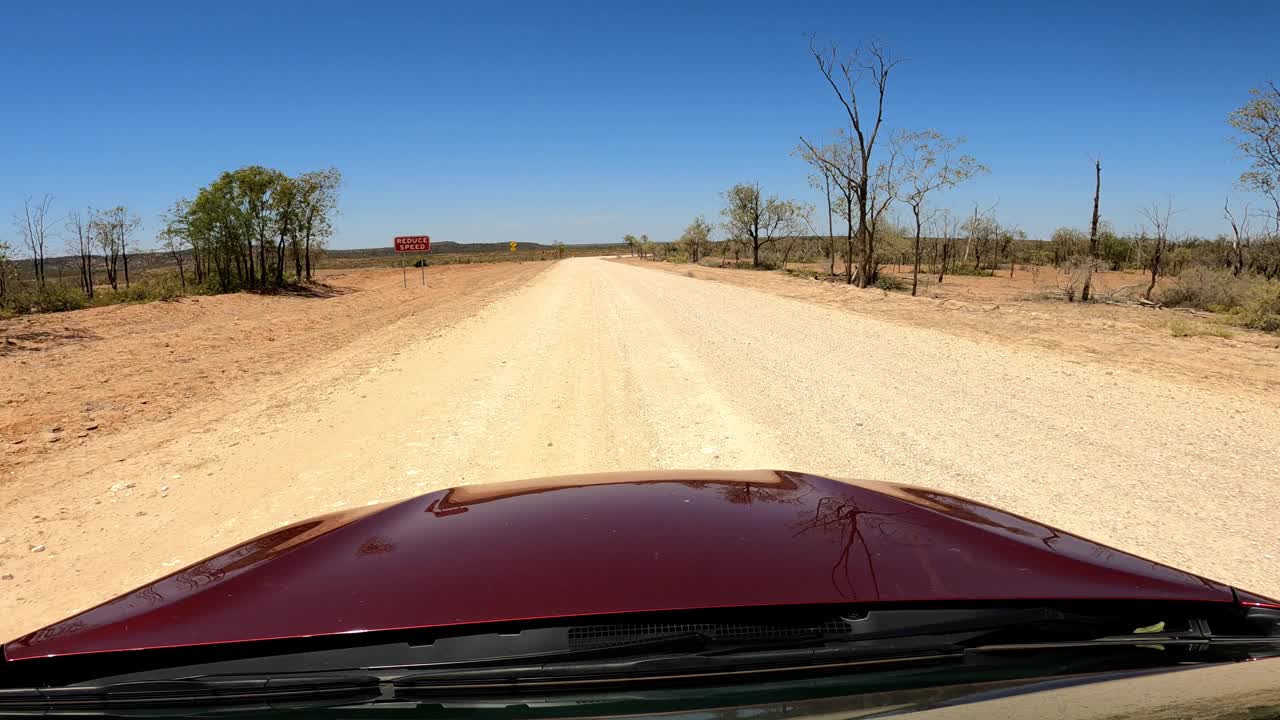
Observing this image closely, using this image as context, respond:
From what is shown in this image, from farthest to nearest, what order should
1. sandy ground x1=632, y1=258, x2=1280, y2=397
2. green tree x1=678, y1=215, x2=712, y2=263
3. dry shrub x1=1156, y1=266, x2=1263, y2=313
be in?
1. green tree x1=678, y1=215, x2=712, y2=263
2. dry shrub x1=1156, y1=266, x2=1263, y2=313
3. sandy ground x1=632, y1=258, x2=1280, y2=397

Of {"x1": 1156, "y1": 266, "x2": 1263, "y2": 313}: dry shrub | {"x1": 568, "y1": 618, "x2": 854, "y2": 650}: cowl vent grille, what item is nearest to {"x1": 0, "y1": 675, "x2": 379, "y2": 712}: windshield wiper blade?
{"x1": 568, "y1": 618, "x2": 854, "y2": 650}: cowl vent grille

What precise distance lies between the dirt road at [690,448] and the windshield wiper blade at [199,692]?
281cm

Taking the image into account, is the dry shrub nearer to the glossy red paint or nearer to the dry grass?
the dry grass

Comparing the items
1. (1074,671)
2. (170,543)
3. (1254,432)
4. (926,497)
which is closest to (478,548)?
(1074,671)

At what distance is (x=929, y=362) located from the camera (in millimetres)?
10469

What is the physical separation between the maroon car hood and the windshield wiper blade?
8cm

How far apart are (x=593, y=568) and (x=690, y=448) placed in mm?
4385

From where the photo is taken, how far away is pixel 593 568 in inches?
70.9

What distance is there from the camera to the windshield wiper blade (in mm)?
1416

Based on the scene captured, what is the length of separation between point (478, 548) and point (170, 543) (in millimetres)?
3616

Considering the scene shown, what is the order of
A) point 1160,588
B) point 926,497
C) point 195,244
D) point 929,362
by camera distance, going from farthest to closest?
1. point 195,244
2. point 929,362
3. point 926,497
4. point 1160,588

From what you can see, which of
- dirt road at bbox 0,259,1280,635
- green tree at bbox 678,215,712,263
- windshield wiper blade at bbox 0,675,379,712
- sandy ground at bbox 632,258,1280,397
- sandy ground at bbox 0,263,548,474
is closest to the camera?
windshield wiper blade at bbox 0,675,379,712

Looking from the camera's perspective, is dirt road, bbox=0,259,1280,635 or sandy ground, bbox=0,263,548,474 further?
sandy ground, bbox=0,263,548,474

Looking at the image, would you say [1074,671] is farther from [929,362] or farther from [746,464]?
[929,362]
